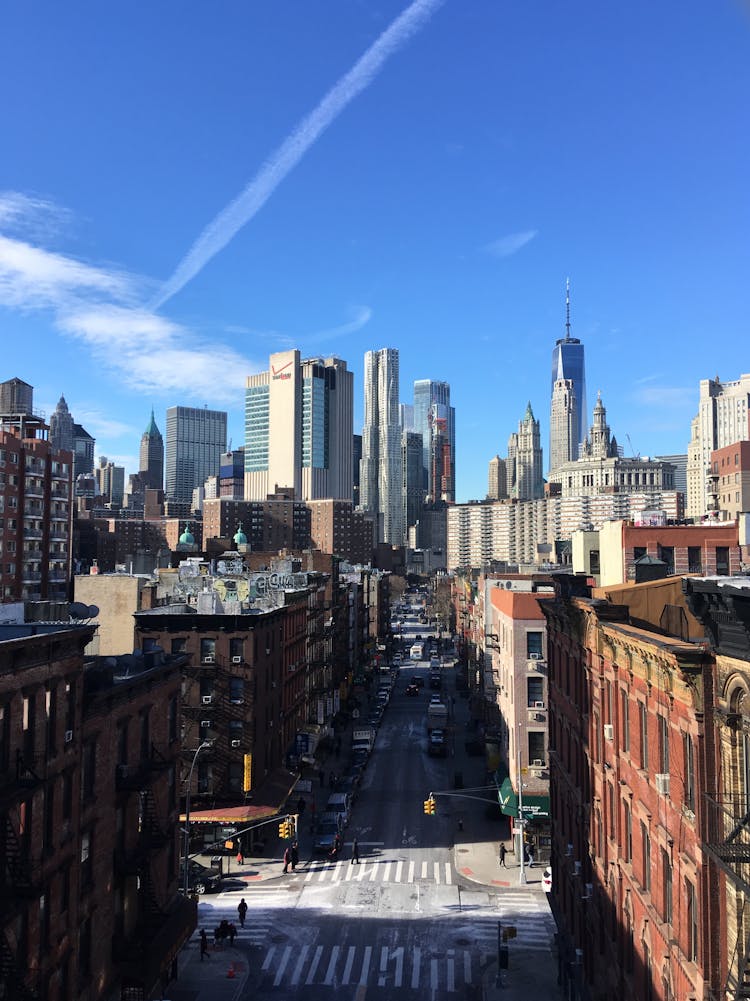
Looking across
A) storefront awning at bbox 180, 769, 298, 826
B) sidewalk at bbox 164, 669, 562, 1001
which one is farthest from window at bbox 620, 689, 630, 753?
→ storefront awning at bbox 180, 769, 298, 826

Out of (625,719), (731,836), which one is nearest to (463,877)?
(625,719)

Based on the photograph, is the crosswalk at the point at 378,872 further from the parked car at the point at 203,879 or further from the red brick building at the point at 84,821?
the red brick building at the point at 84,821

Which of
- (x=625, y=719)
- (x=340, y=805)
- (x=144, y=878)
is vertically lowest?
(x=340, y=805)

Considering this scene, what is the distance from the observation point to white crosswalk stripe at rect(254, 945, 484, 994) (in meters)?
37.3

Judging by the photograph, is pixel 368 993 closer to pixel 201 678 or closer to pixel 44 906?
pixel 44 906

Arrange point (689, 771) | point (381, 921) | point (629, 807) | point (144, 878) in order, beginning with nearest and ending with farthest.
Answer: point (689, 771), point (629, 807), point (144, 878), point (381, 921)

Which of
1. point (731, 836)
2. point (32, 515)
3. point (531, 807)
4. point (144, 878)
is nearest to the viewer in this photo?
point (731, 836)

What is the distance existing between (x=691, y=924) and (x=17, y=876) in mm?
16907

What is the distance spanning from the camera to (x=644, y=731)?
25.4 meters

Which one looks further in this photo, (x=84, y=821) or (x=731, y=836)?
(x=84, y=821)

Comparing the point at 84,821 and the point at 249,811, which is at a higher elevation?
the point at 84,821

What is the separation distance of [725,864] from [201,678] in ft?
136

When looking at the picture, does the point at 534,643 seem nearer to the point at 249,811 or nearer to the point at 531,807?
the point at 531,807

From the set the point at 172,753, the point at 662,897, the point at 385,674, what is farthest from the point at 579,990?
the point at 385,674
